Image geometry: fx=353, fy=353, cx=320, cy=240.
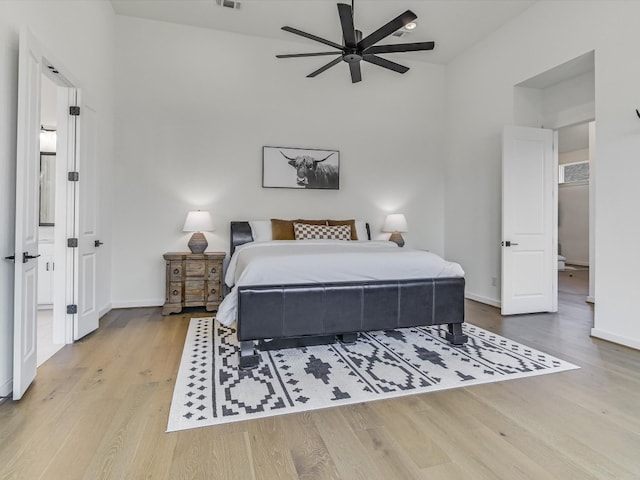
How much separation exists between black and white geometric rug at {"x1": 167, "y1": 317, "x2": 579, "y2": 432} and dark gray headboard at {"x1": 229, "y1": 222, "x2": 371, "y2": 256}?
1435mm

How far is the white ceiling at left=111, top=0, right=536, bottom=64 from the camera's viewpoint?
4.07m

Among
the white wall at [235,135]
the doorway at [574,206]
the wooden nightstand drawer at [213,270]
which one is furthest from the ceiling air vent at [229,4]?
the doorway at [574,206]

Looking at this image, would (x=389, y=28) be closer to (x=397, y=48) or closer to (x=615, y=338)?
(x=397, y=48)

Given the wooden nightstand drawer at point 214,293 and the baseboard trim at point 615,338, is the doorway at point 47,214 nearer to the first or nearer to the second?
the wooden nightstand drawer at point 214,293

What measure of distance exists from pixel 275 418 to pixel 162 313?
2.77m

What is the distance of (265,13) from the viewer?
427 centimetres

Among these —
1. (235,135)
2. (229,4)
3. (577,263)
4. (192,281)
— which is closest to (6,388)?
(192,281)

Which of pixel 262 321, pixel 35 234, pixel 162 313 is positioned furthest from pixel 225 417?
pixel 162 313

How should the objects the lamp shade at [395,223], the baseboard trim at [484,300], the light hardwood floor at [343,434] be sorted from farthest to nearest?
the lamp shade at [395,223]
the baseboard trim at [484,300]
the light hardwood floor at [343,434]

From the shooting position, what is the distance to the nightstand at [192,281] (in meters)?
4.12

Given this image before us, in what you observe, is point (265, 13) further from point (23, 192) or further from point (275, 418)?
point (275, 418)

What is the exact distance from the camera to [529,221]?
4.24 metres

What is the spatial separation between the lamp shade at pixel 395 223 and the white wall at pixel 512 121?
3.06 feet

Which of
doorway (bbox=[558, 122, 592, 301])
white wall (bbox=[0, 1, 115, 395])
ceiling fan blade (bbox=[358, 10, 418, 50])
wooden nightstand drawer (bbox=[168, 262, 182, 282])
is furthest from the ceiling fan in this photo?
doorway (bbox=[558, 122, 592, 301])
